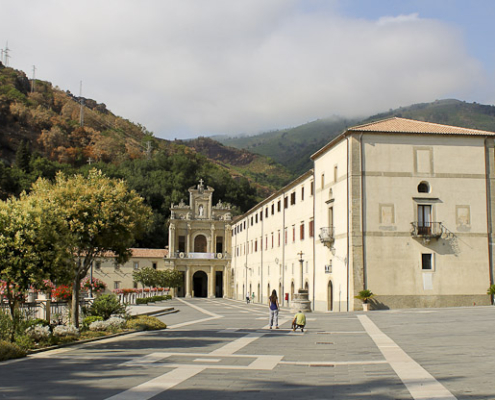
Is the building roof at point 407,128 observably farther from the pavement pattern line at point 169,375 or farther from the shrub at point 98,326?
the pavement pattern line at point 169,375

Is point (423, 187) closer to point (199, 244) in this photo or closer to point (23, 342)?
point (23, 342)

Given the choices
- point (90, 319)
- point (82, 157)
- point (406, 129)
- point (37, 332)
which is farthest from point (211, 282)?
point (37, 332)

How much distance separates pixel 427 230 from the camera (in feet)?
127

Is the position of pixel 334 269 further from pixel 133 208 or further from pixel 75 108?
pixel 75 108

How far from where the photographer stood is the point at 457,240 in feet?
129

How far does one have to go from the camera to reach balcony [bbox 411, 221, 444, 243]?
38.6 meters

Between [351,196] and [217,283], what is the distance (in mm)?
59771

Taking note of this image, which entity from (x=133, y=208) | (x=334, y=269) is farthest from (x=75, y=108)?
(x=133, y=208)

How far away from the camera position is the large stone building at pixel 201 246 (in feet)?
Answer: 302

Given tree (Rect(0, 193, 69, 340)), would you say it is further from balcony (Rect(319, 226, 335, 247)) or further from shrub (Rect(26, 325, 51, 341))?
balcony (Rect(319, 226, 335, 247))

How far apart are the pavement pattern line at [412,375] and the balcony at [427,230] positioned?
21230 mm

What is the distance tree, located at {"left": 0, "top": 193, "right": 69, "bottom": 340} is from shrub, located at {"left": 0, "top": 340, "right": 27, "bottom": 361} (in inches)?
64.6

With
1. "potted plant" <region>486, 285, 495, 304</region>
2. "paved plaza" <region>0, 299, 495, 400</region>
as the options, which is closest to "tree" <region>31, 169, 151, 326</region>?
"paved plaza" <region>0, 299, 495, 400</region>

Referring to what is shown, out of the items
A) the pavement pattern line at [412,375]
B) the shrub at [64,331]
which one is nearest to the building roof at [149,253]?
the shrub at [64,331]
